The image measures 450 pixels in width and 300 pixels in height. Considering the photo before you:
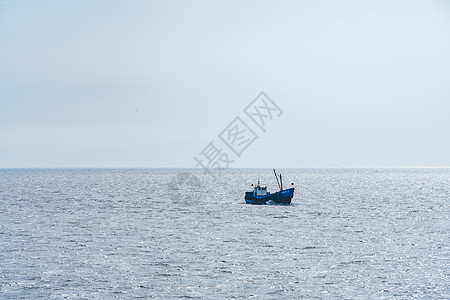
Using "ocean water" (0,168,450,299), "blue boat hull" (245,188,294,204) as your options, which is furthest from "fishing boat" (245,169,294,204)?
"ocean water" (0,168,450,299)

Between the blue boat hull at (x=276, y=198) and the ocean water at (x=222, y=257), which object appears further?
the blue boat hull at (x=276, y=198)

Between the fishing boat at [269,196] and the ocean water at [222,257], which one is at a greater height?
the fishing boat at [269,196]

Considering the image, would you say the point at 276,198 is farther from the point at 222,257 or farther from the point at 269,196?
the point at 222,257

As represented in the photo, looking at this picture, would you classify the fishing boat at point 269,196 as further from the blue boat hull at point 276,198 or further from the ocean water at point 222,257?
the ocean water at point 222,257

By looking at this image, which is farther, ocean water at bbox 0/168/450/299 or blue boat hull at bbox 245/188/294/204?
blue boat hull at bbox 245/188/294/204

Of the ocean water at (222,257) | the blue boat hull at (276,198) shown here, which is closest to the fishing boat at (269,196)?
the blue boat hull at (276,198)

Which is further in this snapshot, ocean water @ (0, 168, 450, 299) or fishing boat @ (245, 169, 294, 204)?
fishing boat @ (245, 169, 294, 204)

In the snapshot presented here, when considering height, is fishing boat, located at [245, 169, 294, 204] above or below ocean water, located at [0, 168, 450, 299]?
above

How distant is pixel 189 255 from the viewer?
40.3 m

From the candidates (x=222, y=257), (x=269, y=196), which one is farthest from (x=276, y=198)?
(x=222, y=257)

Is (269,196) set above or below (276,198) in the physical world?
above

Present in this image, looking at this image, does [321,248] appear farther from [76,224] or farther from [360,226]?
[76,224]

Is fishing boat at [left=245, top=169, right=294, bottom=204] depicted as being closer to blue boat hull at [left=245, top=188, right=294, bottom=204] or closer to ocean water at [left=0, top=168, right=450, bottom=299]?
blue boat hull at [left=245, top=188, right=294, bottom=204]

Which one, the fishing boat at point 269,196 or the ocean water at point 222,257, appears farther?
the fishing boat at point 269,196
